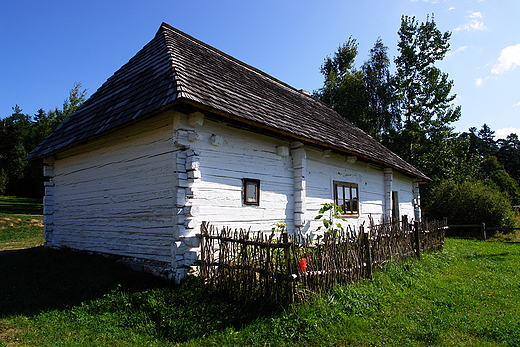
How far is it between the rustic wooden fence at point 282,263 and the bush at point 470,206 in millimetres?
15128

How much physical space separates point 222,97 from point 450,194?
59.7 ft

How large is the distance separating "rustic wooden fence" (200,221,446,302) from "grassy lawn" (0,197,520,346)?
0.69 ft

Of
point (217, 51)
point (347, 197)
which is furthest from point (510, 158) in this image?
point (217, 51)

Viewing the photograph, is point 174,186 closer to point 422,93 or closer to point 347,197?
point 347,197

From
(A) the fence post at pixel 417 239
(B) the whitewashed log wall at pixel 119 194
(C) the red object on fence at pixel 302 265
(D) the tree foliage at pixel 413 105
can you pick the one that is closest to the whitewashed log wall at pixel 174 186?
(B) the whitewashed log wall at pixel 119 194

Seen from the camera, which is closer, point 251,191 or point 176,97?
point 176,97

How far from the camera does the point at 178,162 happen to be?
19.8 feet

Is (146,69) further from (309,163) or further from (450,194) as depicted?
(450,194)

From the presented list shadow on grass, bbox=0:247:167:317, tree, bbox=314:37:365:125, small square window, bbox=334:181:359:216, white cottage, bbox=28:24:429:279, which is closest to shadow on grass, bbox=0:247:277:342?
shadow on grass, bbox=0:247:167:317

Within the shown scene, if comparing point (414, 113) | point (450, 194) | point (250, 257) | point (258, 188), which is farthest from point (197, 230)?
point (414, 113)

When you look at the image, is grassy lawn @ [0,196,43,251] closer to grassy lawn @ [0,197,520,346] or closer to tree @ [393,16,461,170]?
grassy lawn @ [0,197,520,346]

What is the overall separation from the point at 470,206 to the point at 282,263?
18.1m

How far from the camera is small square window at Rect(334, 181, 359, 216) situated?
9.96m

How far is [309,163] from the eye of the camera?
351 inches
